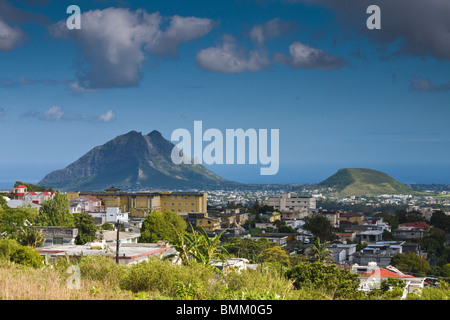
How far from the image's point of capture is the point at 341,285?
14.6m

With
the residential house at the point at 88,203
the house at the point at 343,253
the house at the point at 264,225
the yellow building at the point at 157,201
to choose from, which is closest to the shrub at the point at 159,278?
the house at the point at 343,253

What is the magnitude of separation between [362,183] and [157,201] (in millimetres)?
108838

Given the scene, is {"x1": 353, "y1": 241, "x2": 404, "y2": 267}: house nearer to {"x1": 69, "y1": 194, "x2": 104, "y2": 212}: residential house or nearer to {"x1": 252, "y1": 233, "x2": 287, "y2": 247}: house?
{"x1": 252, "y1": 233, "x2": 287, "y2": 247}: house

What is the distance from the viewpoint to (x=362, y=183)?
538 feet

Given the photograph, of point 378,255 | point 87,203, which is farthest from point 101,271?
point 87,203

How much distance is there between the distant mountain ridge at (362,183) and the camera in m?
158

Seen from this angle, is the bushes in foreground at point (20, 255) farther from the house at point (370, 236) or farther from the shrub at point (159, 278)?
the house at point (370, 236)

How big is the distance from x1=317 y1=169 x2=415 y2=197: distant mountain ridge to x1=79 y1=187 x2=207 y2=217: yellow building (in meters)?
95.1

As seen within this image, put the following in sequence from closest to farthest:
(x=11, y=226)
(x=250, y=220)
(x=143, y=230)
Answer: (x=11, y=226) < (x=143, y=230) < (x=250, y=220)

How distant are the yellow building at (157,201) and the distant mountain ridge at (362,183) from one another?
9511 cm

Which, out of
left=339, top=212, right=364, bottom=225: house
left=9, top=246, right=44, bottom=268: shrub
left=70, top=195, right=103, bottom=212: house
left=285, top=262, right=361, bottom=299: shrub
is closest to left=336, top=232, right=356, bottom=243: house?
left=339, top=212, right=364, bottom=225: house

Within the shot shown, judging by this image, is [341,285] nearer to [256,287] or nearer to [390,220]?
[256,287]
